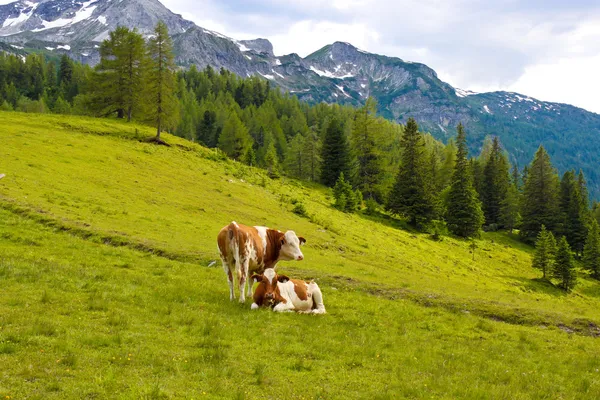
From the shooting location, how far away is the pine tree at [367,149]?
71.9 meters

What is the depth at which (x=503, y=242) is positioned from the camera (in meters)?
70.0

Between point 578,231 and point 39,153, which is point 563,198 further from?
point 39,153

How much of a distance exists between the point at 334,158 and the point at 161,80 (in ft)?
125

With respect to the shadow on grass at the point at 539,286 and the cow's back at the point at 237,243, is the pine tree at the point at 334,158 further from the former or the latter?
the cow's back at the point at 237,243

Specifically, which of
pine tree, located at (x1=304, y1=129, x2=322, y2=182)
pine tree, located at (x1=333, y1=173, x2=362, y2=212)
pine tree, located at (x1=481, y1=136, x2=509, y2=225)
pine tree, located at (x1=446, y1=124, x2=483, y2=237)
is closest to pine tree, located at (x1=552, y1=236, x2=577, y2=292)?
pine tree, located at (x1=446, y1=124, x2=483, y2=237)

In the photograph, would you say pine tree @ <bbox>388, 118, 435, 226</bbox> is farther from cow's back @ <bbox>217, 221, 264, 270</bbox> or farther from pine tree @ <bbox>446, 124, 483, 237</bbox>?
cow's back @ <bbox>217, 221, 264, 270</bbox>

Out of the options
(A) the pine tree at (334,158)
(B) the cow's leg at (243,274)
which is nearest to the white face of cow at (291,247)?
(B) the cow's leg at (243,274)

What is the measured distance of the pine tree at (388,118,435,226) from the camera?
5953 cm

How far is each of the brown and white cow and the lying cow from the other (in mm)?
560

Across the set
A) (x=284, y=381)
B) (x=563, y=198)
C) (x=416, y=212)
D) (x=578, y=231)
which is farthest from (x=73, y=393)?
(x=563, y=198)

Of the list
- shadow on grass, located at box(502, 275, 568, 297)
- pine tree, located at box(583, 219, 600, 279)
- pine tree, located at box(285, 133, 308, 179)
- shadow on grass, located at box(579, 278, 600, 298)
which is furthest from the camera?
pine tree, located at box(285, 133, 308, 179)

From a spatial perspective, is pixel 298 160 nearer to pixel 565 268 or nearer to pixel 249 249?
pixel 565 268

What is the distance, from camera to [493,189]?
88.8 meters

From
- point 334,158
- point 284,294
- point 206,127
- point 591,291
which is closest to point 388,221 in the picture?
point 591,291
